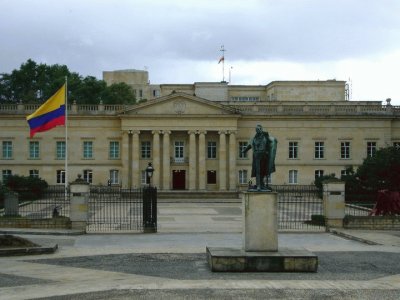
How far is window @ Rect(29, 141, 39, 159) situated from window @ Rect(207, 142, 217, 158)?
18.2m

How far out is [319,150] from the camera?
2842 inches

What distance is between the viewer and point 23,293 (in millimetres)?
13602

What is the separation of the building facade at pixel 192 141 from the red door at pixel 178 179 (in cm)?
11

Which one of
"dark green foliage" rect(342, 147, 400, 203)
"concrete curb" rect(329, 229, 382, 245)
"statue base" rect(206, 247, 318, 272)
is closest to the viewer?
"statue base" rect(206, 247, 318, 272)

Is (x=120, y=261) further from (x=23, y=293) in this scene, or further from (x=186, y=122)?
(x=186, y=122)

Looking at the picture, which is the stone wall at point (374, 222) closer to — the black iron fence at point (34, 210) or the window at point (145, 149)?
the black iron fence at point (34, 210)

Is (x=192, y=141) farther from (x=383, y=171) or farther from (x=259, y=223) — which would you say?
(x=259, y=223)

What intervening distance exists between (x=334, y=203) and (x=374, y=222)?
2.14 metres

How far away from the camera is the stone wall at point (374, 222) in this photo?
96.3 feet

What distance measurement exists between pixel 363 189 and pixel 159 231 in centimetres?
2376

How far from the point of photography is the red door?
71438 millimetres

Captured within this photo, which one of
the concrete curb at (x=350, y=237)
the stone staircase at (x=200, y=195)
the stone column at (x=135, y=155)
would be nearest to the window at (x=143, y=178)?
the stone column at (x=135, y=155)

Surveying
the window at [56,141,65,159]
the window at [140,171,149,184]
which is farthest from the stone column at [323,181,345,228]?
the window at [56,141,65,159]

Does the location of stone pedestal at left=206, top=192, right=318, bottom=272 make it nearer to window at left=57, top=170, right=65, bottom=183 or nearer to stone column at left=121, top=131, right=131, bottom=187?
stone column at left=121, top=131, right=131, bottom=187
